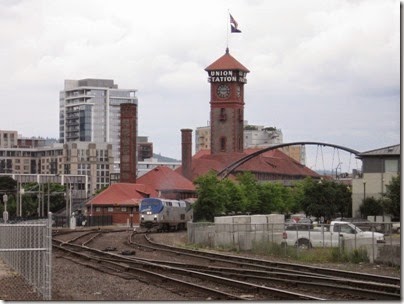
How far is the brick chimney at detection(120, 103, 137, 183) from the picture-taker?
142000 millimetres

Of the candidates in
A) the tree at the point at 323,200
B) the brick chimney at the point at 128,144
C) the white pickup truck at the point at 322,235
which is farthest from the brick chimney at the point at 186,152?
the white pickup truck at the point at 322,235

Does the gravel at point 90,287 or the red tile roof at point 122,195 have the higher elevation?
the red tile roof at point 122,195

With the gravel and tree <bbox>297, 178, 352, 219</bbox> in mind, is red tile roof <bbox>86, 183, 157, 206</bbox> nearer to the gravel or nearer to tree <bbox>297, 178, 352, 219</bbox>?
tree <bbox>297, 178, 352, 219</bbox>

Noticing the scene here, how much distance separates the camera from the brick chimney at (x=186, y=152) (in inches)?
6850

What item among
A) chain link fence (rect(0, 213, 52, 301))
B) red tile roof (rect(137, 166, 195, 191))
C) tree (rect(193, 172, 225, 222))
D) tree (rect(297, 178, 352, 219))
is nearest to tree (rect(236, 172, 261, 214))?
tree (rect(297, 178, 352, 219))

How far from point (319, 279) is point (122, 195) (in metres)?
99.0

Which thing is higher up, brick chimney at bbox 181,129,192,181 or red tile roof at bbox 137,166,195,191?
brick chimney at bbox 181,129,192,181

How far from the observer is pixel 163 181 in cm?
14362

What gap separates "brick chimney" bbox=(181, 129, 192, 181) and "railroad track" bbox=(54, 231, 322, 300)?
13185cm

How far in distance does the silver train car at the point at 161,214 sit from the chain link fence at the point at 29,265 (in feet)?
153

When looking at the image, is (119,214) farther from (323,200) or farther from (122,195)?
(323,200)

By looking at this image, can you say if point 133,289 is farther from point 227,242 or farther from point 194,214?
point 194,214

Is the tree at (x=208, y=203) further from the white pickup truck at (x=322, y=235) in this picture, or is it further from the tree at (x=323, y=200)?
the white pickup truck at (x=322, y=235)

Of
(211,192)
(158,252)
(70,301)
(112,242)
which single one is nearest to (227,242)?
(158,252)
